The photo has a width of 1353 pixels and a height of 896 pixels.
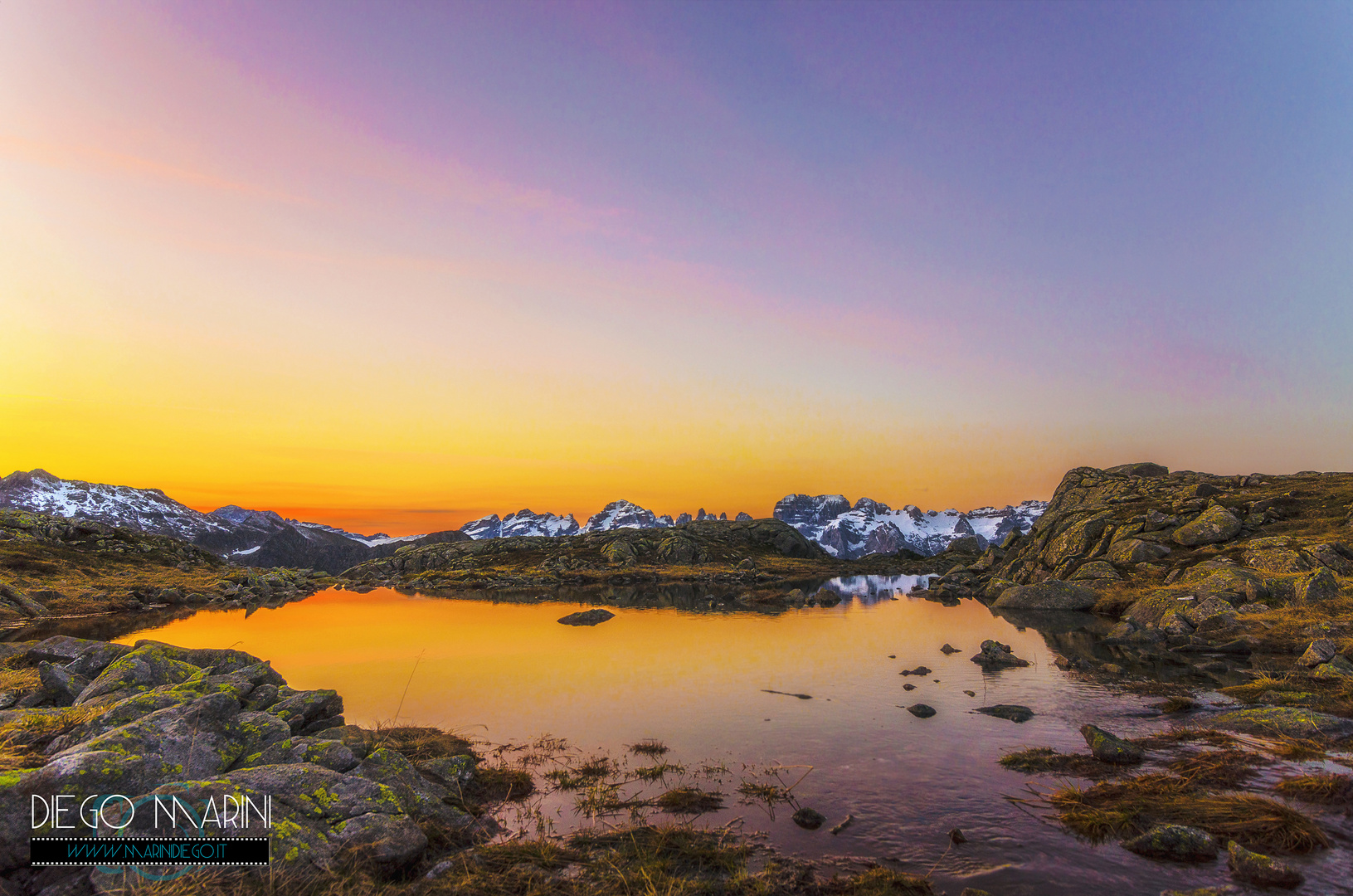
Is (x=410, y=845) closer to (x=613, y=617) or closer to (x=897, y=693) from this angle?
(x=897, y=693)

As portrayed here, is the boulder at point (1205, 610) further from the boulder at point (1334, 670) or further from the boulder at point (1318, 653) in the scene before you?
the boulder at point (1334, 670)

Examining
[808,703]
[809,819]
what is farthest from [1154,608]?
[809,819]

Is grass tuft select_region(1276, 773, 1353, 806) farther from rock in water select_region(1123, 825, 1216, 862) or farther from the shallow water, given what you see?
rock in water select_region(1123, 825, 1216, 862)

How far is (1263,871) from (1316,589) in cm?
4559

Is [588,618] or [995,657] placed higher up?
[995,657]

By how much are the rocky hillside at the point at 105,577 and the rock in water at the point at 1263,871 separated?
8161 cm

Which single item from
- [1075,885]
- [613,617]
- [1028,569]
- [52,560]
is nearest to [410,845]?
[1075,885]

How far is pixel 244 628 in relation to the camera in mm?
52500

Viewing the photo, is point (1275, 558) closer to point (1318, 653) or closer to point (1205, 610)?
point (1205, 610)

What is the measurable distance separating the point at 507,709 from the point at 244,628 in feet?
139

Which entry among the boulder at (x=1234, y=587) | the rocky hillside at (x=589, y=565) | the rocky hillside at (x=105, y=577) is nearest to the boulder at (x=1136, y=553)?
the boulder at (x=1234, y=587)

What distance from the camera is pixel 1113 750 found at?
60.3ft

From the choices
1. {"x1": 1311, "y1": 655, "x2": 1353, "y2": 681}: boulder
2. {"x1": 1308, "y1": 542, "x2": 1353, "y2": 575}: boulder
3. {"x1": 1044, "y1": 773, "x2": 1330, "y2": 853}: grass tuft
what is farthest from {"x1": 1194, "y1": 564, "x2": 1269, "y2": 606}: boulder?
{"x1": 1044, "y1": 773, "x2": 1330, "y2": 853}: grass tuft

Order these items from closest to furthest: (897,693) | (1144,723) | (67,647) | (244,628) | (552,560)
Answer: (1144,723)
(67,647)
(897,693)
(244,628)
(552,560)
